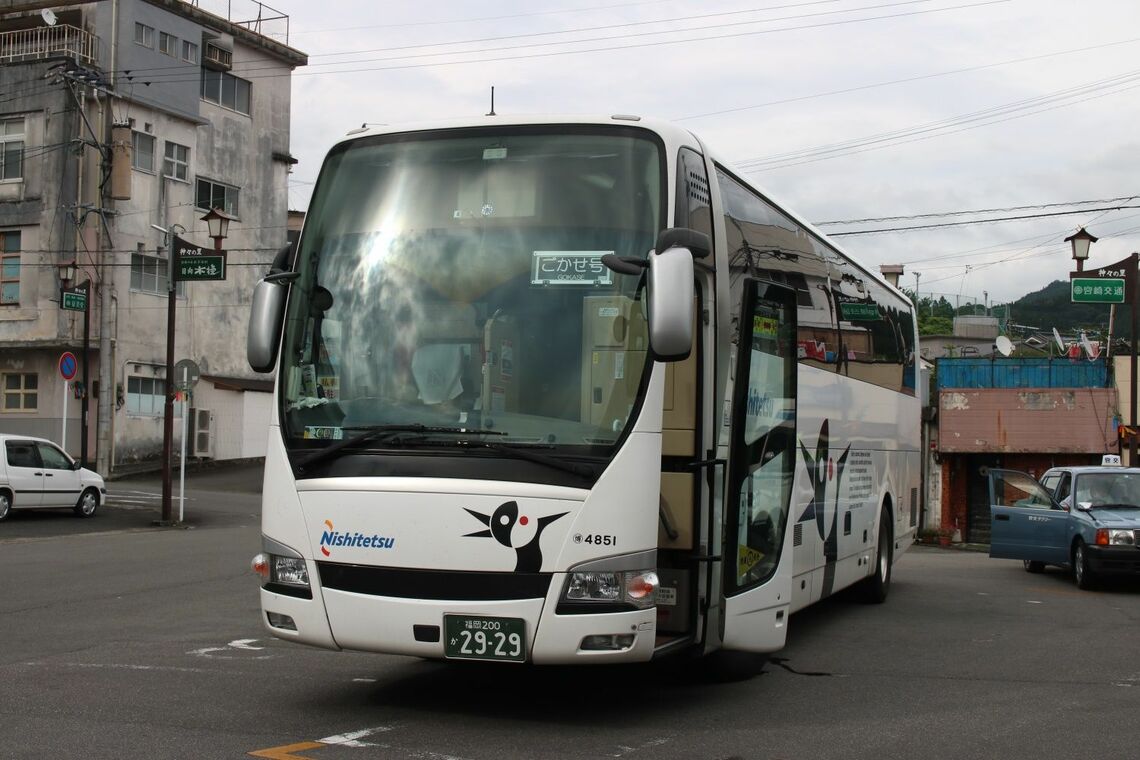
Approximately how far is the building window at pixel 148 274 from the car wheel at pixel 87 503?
16506mm

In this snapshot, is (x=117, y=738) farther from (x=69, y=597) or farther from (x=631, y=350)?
(x=69, y=597)

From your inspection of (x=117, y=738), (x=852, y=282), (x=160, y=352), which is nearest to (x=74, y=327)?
(x=160, y=352)

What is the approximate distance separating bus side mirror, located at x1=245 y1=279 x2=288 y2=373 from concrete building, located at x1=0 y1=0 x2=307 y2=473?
31.0m

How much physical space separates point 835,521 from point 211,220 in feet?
61.8

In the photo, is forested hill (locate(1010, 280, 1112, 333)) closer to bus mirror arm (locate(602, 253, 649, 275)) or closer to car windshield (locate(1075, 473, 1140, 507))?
car windshield (locate(1075, 473, 1140, 507))

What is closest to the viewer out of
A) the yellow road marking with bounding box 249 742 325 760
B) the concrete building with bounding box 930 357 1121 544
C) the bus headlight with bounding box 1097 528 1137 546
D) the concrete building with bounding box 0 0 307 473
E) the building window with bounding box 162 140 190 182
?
the yellow road marking with bounding box 249 742 325 760

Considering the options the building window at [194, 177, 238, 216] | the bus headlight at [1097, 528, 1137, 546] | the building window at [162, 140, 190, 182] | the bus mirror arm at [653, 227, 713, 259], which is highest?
the building window at [162, 140, 190, 182]

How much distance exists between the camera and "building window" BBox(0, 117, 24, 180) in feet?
134

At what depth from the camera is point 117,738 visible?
6719 millimetres

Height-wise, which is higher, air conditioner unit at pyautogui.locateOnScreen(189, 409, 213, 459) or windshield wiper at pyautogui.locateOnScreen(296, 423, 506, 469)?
windshield wiper at pyautogui.locateOnScreen(296, 423, 506, 469)

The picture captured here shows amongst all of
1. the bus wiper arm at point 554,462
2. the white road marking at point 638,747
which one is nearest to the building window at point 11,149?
the bus wiper arm at point 554,462

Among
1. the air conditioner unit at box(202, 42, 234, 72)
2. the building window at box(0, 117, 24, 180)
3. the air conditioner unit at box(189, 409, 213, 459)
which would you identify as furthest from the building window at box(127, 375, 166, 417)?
the air conditioner unit at box(202, 42, 234, 72)

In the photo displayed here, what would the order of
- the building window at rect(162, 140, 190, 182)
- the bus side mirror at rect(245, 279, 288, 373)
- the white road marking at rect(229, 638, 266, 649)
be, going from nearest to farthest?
1. the bus side mirror at rect(245, 279, 288, 373)
2. the white road marking at rect(229, 638, 266, 649)
3. the building window at rect(162, 140, 190, 182)

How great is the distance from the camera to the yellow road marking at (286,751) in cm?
631
